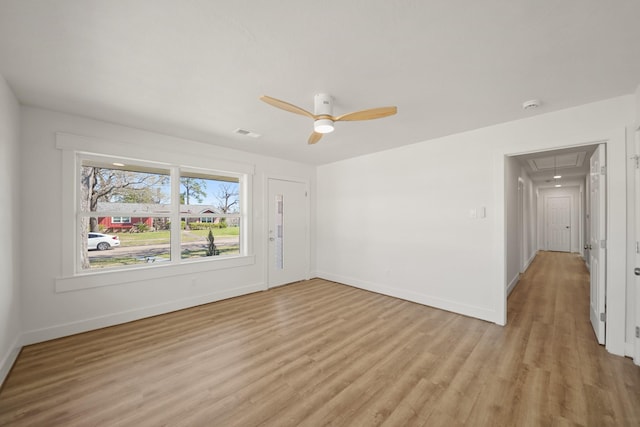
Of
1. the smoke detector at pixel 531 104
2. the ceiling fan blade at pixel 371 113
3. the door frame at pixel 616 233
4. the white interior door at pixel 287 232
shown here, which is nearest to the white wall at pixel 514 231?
the door frame at pixel 616 233

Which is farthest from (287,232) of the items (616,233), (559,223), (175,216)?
(559,223)

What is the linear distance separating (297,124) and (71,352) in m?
3.40

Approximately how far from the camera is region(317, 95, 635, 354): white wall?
2.51 meters

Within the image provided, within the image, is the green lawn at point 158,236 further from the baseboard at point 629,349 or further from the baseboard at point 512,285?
the baseboard at point 629,349

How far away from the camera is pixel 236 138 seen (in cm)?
376

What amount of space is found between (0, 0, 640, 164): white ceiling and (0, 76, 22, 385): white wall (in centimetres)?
30

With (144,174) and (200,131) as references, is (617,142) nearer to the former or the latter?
(200,131)

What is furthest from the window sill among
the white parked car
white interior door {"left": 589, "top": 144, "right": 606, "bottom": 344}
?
white interior door {"left": 589, "top": 144, "right": 606, "bottom": 344}

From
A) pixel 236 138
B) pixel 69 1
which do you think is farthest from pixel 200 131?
pixel 69 1

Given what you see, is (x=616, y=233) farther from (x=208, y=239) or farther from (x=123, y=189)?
(x=123, y=189)

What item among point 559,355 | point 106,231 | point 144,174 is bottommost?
point 559,355

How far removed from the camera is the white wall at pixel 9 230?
2.16 meters

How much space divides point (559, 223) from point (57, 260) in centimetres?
1308

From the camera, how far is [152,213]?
3576 millimetres
